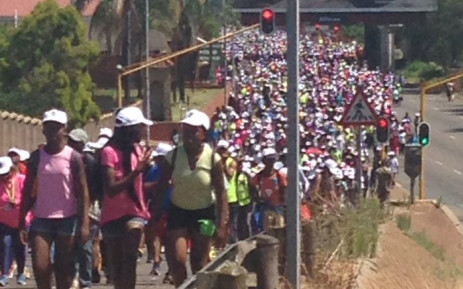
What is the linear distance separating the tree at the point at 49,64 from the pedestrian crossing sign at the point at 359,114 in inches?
1153

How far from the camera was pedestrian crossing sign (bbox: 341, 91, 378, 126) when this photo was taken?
2592 cm

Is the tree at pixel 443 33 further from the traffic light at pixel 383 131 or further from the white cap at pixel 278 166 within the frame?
the white cap at pixel 278 166

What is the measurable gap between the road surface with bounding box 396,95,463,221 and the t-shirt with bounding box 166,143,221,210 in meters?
28.8

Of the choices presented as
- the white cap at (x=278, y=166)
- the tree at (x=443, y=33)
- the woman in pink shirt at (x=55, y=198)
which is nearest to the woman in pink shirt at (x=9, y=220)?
the woman in pink shirt at (x=55, y=198)

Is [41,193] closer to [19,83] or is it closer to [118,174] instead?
[118,174]

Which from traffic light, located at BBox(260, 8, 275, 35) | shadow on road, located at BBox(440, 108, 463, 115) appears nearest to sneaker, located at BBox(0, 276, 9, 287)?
traffic light, located at BBox(260, 8, 275, 35)

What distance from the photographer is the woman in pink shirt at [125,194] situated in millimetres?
11016

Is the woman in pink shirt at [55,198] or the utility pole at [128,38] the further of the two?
the utility pole at [128,38]

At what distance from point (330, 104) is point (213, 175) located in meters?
46.5

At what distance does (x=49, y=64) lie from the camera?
57.8 metres

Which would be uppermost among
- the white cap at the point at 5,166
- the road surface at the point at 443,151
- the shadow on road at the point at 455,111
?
the white cap at the point at 5,166

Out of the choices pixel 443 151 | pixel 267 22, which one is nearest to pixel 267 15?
pixel 267 22

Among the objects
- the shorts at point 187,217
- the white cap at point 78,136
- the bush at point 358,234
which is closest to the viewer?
the shorts at point 187,217

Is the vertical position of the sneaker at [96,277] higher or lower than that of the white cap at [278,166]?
lower
